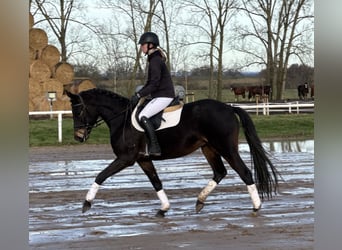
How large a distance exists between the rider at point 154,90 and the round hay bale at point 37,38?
1353 cm

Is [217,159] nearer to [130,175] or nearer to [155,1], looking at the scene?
[130,175]

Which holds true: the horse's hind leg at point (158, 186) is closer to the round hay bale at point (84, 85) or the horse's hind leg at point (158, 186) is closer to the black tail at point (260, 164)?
the black tail at point (260, 164)

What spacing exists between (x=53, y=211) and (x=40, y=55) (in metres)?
13.7

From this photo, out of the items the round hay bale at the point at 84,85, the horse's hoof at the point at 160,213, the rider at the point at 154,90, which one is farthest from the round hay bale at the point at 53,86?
the horse's hoof at the point at 160,213

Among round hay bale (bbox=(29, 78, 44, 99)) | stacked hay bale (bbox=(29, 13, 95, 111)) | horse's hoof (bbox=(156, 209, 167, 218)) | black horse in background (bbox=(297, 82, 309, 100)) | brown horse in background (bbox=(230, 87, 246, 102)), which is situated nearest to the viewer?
horse's hoof (bbox=(156, 209, 167, 218))

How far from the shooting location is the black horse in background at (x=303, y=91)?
2305 cm

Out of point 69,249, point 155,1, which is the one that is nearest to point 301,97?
point 155,1

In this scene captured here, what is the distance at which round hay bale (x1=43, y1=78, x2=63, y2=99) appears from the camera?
1886 centimetres

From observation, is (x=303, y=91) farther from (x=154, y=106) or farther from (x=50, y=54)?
(x=154, y=106)

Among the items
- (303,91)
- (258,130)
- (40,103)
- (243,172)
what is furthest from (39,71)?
(243,172)

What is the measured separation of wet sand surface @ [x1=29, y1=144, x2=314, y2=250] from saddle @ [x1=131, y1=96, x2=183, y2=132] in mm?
1005

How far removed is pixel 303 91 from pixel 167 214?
1863 cm

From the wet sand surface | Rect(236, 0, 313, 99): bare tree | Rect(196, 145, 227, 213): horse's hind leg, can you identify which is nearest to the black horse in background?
Rect(236, 0, 313, 99): bare tree

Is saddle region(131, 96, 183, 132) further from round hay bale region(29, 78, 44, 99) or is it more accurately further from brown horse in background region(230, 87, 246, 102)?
brown horse in background region(230, 87, 246, 102)
